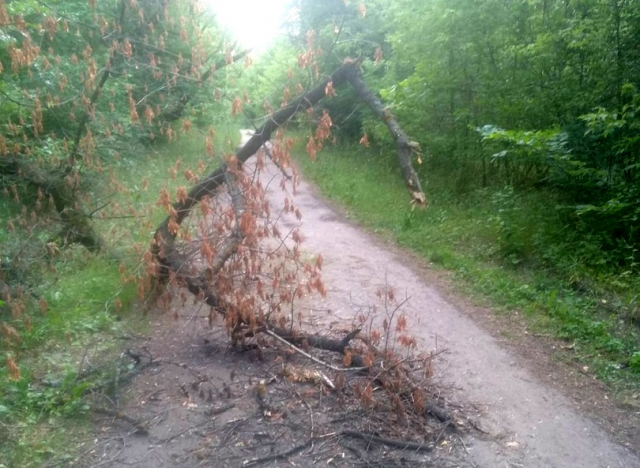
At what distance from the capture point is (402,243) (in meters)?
11.0

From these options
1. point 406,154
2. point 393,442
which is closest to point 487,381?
point 393,442

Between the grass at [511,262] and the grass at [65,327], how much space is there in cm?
394

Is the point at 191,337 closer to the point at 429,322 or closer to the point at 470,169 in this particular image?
the point at 429,322

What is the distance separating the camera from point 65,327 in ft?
21.7

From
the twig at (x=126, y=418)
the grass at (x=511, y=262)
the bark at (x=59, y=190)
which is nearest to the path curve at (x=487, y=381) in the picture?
the grass at (x=511, y=262)

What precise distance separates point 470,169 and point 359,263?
4583 millimetres

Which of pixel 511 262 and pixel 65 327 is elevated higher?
pixel 511 262

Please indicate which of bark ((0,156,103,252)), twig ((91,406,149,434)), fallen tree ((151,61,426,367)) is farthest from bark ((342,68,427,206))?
bark ((0,156,103,252))

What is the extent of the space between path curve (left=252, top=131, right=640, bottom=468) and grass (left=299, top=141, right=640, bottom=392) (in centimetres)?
71

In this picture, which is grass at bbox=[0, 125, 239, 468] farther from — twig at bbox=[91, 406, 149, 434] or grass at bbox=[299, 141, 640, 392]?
grass at bbox=[299, 141, 640, 392]

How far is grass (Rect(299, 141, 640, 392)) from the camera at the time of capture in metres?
6.86

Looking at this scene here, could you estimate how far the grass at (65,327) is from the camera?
→ 480 cm

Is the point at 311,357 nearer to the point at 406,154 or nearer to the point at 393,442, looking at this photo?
the point at 393,442

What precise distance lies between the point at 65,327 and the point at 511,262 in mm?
6035
